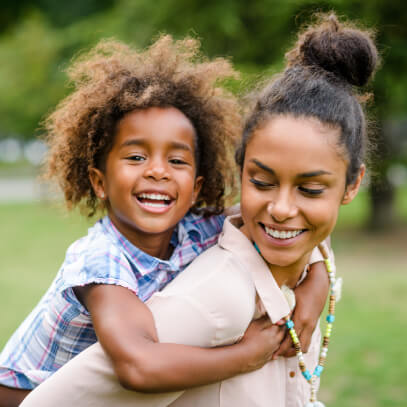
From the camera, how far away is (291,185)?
1.90 meters

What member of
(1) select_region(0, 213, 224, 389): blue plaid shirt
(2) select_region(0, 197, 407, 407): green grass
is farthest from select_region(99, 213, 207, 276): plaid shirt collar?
(2) select_region(0, 197, 407, 407): green grass

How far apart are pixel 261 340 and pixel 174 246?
0.82 metres

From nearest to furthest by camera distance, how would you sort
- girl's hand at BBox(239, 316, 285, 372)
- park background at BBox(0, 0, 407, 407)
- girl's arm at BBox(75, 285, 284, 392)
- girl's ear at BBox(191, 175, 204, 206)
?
1. girl's arm at BBox(75, 285, 284, 392)
2. girl's hand at BBox(239, 316, 285, 372)
3. girl's ear at BBox(191, 175, 204, 206)
4. park background at BBox(0, 0, 407, 407)

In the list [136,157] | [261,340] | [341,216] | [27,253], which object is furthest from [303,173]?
[341,216]

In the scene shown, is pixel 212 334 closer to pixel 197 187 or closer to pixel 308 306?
pixel 308 306

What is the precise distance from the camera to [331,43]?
2.14 meters

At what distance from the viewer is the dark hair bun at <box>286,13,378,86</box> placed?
2111 millimetres

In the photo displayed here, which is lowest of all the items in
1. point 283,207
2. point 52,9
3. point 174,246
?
point 283,207

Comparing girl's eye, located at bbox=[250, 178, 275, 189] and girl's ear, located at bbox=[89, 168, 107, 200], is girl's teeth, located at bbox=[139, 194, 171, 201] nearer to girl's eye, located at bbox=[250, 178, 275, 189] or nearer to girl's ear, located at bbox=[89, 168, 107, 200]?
girl's ear, located at bbox=[89, 168, 107, 200]

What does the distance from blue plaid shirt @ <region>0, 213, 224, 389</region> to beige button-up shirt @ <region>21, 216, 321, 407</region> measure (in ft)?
0.93

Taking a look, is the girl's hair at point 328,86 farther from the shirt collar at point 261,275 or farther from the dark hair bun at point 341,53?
the shirt collar at point 261,275

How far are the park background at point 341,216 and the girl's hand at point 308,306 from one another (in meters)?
0.65

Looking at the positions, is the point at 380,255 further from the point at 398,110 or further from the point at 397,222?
the point at 398,110

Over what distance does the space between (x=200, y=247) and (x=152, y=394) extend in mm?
860
